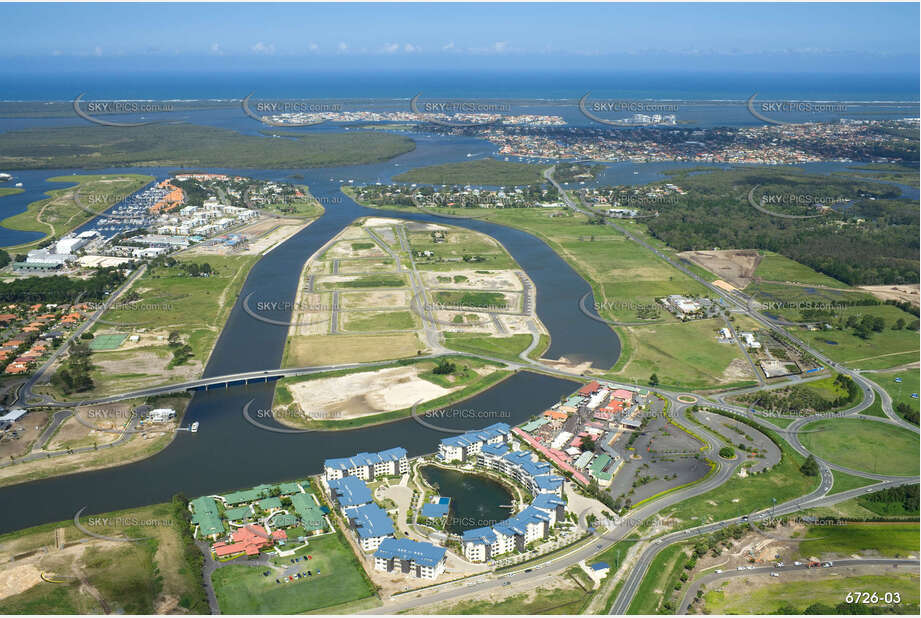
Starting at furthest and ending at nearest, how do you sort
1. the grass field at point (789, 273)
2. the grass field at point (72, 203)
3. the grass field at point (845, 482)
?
the grass field at point (72, 203) → the grass field at point (789, 273) → the grass field at point (845, 482)

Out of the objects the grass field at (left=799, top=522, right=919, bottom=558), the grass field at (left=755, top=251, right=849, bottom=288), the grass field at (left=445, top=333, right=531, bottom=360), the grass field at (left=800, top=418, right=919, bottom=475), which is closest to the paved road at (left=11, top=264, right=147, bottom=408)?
the grass field at (left=445, top=333, right=531, bottom=360)

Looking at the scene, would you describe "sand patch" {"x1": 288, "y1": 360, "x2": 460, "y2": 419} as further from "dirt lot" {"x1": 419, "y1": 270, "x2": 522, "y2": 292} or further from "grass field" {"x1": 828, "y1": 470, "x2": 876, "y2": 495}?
"grass field" {"x1": 828, "y1": 470, "x2": 876, "y2": 495}

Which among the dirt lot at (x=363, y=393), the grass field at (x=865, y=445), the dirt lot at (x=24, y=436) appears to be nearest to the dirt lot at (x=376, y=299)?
the dirt lot at (x=363, y=393)

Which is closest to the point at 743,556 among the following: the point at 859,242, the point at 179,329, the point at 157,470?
the point at 157,470

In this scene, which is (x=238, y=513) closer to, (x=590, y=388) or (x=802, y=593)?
(x=590, y=388)

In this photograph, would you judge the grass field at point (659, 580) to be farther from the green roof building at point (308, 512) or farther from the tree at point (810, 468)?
the green roof building at point (308, 512)

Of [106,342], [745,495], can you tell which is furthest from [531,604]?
[106,342]

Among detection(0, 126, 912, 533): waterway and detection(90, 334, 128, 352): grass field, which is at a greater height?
detection(90, 334, 128, 352): grass field
